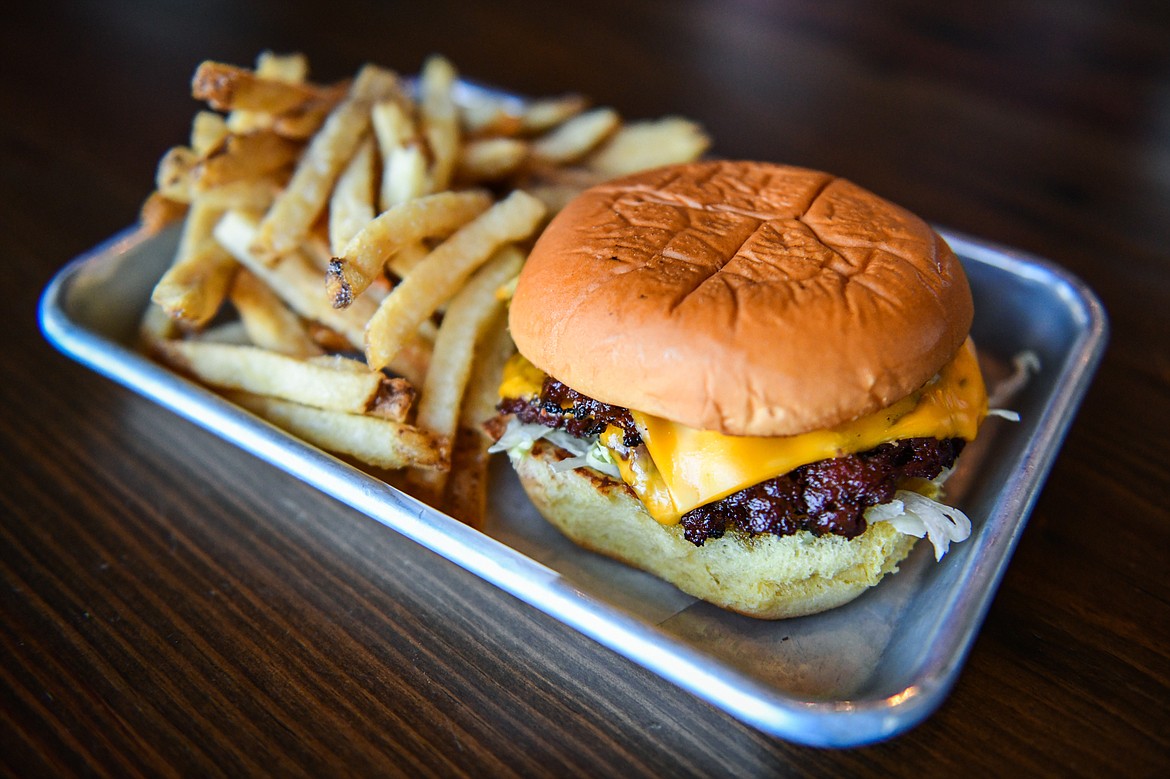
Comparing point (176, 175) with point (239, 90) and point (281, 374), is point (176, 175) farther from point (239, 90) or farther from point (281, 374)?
point (281, 374)

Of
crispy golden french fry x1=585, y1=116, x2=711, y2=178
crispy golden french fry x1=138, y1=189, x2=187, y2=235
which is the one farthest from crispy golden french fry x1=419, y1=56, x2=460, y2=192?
crispy golden french fry x1=138, y1=189, x2=187, y2=235

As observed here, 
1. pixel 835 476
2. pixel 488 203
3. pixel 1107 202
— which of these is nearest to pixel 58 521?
pixel 488 203

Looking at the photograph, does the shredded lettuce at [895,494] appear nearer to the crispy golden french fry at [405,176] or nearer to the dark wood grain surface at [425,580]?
the dark wood grain surface at [425,580]

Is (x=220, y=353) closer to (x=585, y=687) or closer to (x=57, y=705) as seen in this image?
(x=57, y=705)

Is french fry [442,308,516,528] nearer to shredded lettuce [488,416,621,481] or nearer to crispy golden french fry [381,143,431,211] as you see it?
shredded lettuce [488,416,621,481]

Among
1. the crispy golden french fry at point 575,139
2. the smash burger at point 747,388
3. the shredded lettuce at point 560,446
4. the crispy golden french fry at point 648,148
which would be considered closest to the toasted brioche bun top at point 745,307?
the smash burger at point 747,388

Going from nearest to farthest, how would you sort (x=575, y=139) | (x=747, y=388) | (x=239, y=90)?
(x=747, y=388) → (x=239, y=90) → (x=575, y=139)

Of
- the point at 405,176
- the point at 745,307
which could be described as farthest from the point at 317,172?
the point at 745,307
